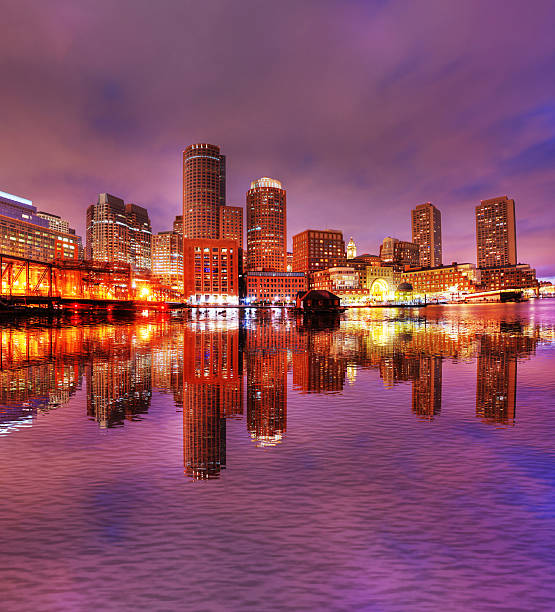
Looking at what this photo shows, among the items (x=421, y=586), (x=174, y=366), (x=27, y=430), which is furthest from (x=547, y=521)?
(x=174, y=366)

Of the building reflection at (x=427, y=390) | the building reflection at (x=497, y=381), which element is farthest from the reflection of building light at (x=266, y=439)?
the building reflection at (x=497, y=381)

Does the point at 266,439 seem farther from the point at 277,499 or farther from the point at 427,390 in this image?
the point at 427,390

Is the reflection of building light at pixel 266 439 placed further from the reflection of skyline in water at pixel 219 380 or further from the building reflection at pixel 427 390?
the building reflection at pixel 427 390

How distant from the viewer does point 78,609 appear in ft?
12.7

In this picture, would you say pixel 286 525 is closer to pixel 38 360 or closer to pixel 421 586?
pixel 421 586

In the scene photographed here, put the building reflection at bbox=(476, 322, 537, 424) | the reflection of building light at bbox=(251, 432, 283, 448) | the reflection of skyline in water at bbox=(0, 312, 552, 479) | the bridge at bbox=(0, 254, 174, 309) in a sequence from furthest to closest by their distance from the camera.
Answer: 1. the bridge at bbox=(0, 254, 174, 309)
2. the building reflection at bbox=(476, 322, 537, 424)
3. the reflection of skyline in water at bbox=(0, 312, 552, 479)
4. the reflection of building light at bbox=(251, 432, 283, 448)

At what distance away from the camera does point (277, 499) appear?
598 cm

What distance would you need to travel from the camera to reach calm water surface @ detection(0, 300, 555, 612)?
413cm

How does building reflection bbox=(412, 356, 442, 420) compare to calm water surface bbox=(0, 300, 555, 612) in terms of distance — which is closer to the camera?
calm water surface bbox=(0, 300, 555, 612)

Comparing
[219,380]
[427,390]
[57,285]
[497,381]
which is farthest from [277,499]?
[57,285]

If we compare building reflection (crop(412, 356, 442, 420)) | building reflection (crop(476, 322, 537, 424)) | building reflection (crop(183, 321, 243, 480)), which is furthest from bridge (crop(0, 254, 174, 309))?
building reflection (crop(476, 322, 537, 424))

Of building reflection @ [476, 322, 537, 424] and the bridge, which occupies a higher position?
the bridge

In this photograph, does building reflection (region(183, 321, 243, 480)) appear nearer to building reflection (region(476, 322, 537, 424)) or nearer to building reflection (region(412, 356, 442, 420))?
building reflection (region(412, 356, 442, 420))

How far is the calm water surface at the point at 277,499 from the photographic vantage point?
4.13 m
